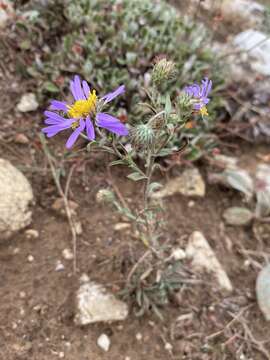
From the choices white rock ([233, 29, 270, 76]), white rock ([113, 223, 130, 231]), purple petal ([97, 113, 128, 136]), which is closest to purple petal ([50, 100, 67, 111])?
purple petal ([97, 113, 128, 136])

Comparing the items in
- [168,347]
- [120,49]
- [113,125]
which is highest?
[113,125]

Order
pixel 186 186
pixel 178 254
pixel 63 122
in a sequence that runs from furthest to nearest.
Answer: pixel 186 186, pixel 178 254, pixel 63 122

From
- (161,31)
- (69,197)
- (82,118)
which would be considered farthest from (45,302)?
(161,31)

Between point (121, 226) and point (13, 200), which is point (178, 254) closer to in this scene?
point (121, 226)

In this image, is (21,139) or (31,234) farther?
(21,139)

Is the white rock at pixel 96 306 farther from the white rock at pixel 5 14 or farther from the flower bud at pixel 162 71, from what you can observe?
the white rock at pixel 5 14

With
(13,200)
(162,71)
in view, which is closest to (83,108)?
(162,71)
